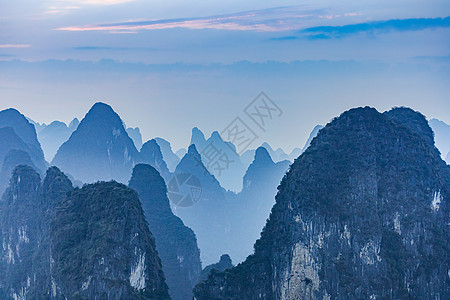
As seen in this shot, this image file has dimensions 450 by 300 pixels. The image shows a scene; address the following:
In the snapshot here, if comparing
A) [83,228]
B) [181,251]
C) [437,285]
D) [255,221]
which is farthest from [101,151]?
[437,285]

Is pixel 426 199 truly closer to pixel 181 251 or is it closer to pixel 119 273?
pixel 119 273

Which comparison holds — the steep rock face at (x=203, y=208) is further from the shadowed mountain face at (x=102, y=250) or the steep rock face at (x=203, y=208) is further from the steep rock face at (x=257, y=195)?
the shadowed mountain face at (x=102, y=250)

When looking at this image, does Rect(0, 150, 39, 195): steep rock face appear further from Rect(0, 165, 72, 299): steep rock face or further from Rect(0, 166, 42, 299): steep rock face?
Rect(0, 166, 42, 299): steep rock face

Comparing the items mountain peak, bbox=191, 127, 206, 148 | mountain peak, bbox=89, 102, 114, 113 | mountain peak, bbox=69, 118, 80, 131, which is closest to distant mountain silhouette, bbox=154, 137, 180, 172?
mountain peak, bbox=191, 127, 206, 148

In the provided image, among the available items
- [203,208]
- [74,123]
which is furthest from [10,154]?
[74,123]

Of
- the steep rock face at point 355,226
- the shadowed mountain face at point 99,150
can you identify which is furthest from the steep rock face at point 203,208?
the steep rock face at point 355,226

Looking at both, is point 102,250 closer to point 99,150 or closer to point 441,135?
point 99,150

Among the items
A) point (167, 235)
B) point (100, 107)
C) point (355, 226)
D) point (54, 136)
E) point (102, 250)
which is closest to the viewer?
point (102, 250)
